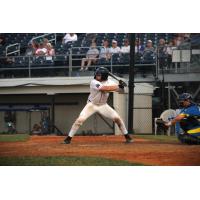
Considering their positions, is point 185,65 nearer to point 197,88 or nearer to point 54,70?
point 197,88

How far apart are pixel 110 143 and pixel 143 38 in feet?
4.79

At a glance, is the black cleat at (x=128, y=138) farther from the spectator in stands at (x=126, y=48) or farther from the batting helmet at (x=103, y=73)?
the spectator in stands at (x=126, y=48)

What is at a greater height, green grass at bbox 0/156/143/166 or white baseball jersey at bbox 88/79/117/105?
white baseball jersey at bbox 88/79/117/105

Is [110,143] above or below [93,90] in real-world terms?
below

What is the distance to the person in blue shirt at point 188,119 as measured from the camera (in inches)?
367

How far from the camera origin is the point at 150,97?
9320mm

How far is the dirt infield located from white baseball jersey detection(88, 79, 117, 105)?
1.59ft

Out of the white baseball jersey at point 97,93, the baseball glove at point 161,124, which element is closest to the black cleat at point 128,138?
the baseball glove at point 161,124

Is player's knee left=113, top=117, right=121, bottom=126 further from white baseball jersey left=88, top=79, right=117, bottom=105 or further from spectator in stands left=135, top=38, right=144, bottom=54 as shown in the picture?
spectator in stands left=135, top=38, right=144, bottom=54

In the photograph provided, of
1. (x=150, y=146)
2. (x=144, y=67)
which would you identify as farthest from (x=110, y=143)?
(x=144, y=67)

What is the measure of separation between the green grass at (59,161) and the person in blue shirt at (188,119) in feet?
3.38

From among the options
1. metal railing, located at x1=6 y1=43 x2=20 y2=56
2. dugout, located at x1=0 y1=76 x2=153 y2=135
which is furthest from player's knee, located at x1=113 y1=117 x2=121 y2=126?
metal railing, located at x1=6 y1=43 x2=20 y2=56

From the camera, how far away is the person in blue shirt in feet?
30.6
